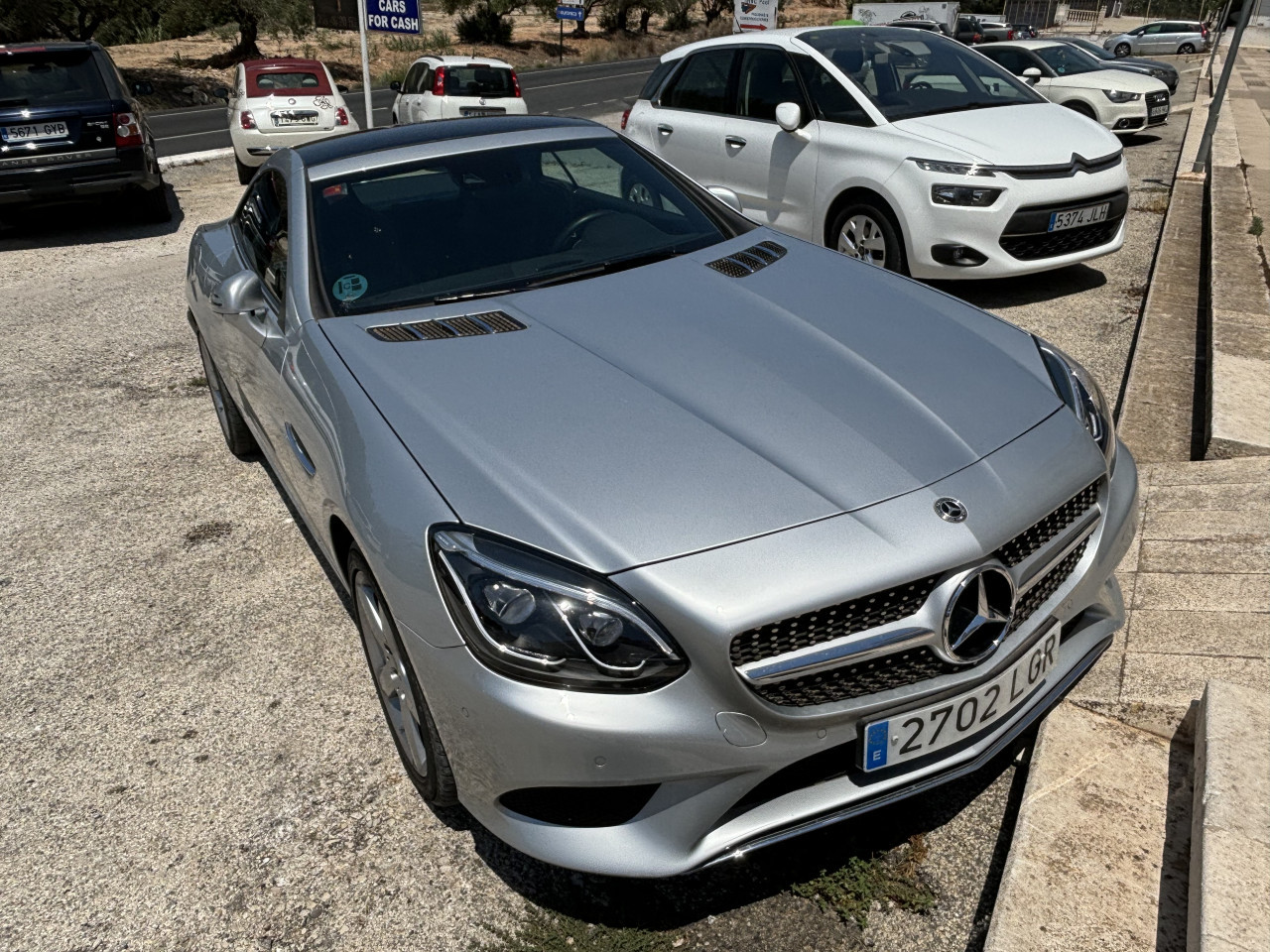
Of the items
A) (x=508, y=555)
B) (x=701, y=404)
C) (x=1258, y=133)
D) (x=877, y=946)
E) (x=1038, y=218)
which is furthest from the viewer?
(x=1258, y=133)

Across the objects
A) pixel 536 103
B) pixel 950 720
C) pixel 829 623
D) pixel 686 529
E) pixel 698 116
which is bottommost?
pixel 536 103

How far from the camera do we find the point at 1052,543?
220 centimetres

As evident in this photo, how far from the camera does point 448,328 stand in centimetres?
279

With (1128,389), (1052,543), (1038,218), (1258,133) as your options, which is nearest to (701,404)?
(1052,543)

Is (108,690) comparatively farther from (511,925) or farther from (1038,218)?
(1038,218)

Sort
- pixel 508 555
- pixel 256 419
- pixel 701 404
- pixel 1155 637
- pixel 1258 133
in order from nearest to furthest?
pixel 508 555, pixel 701 404, pixel 1155 637, pixel 256 419, pixel 1258 133

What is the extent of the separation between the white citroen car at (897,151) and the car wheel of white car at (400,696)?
4.27 meters

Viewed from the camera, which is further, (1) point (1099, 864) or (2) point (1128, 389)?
(2) point (1128, 389)

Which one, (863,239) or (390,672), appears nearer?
(390,672)

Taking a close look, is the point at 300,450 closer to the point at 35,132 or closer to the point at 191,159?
the point at 35,132

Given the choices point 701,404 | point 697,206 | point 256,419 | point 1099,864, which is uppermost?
point 697,206

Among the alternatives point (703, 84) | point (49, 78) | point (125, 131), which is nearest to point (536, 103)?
point (49, 78)

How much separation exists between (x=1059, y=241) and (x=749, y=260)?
3.63 meters

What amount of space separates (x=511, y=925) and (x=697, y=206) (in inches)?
97.3
